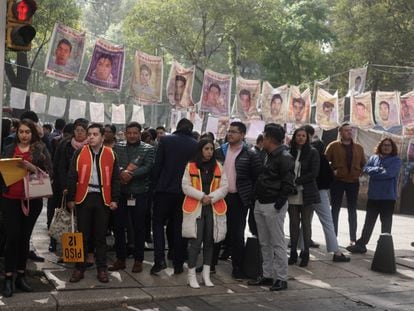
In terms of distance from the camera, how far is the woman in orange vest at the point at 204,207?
657 cm

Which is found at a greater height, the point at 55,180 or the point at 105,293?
the point at 55,180

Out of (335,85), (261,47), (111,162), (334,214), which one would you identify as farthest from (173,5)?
(111,162)

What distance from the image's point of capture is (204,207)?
6648 mm

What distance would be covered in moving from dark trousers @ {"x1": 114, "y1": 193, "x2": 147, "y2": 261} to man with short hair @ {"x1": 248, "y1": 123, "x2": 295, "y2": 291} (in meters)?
1.42

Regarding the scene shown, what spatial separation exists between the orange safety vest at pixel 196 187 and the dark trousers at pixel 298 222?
4.63 feet

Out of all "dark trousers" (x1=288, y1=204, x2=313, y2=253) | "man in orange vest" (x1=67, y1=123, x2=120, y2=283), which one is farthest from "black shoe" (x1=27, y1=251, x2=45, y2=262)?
"dark trousers" (x1=288, y1=204, x2=313, y2=253)

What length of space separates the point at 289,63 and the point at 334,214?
71.7 feet

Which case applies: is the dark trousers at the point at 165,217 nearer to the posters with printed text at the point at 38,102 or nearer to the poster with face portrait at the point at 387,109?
the poster with face portrait at the point at 387,109

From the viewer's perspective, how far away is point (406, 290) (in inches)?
278

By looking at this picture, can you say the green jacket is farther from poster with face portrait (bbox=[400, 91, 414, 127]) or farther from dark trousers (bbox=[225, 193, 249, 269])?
poster with face portrait (bbox=[400, 91, 414, 127])

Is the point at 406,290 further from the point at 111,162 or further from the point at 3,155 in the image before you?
the point at 3,155

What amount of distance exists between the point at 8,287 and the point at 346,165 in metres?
5.61

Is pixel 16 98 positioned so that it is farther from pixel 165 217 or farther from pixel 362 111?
pixel 165 217

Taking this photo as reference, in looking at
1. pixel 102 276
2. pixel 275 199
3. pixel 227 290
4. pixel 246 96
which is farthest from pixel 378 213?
pixel 246 96
